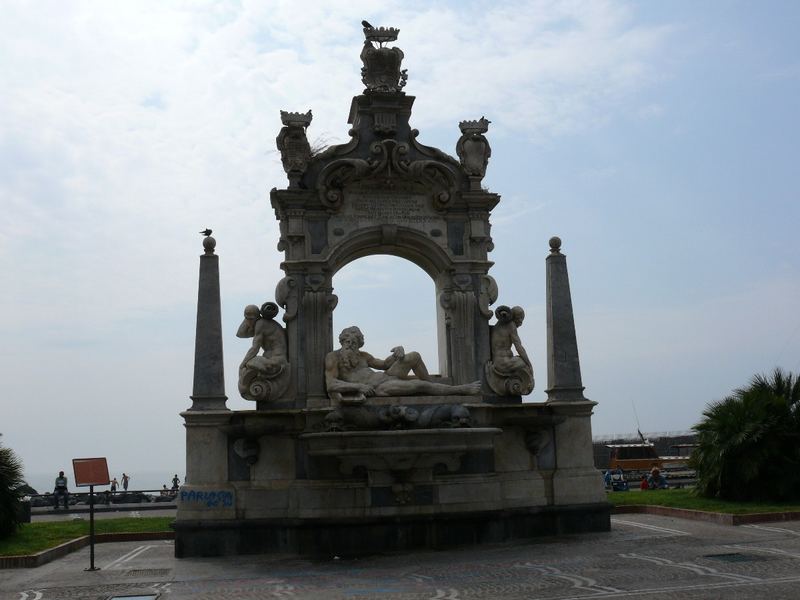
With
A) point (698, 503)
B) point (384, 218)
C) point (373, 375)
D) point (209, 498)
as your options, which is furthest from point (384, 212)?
point (698, 503)

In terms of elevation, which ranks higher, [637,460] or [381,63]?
[381,63]

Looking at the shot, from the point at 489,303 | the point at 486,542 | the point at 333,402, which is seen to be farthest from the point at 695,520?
the point at 333,402

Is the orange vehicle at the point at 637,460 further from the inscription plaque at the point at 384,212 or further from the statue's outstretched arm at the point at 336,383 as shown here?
the statue's outstretched arm at the point at 336,383

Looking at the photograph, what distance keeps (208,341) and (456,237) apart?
517 centimetres

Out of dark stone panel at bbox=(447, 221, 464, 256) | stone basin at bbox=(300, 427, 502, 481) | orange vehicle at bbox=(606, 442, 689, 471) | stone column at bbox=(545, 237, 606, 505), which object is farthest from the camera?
orange vehicle at bbox=(606, 442, 689, 471)

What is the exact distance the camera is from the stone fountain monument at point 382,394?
53.3 ft

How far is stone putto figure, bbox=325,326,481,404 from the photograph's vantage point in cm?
1656

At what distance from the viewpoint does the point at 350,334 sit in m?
17.0

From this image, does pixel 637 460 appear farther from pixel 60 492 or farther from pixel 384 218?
pixel 384 218

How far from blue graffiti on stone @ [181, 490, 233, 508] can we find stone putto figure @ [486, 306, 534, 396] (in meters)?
5.28

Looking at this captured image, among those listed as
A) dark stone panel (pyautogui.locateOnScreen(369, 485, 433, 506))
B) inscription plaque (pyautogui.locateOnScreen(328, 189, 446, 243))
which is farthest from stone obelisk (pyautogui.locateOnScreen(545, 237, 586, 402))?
dark stone panel (pyautogui.locateOnScreen(369, 485, 433, 506))

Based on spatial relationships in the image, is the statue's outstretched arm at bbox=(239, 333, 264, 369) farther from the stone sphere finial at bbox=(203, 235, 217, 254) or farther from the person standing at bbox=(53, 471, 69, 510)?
the person standing at bbox=(53, 471, 69, 510)

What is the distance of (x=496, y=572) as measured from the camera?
12992mm

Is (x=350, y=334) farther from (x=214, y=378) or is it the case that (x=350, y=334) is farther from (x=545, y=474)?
(x=545, y=474)
